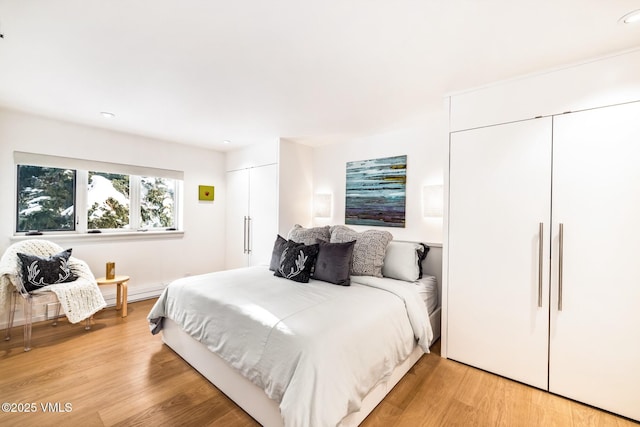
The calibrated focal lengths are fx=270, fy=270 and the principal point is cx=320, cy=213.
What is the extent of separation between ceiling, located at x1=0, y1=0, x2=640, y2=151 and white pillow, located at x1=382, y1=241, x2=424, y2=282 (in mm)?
1468

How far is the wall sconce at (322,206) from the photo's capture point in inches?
163

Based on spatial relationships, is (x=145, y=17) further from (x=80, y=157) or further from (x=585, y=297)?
(x=585, y=297)

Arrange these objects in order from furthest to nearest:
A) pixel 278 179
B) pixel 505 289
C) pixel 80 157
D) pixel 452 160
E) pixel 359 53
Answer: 1. pixel 278 179
2. pixel 80 157
3. pixel 452 160
4. pixel 505 289
5. pixel 359 53

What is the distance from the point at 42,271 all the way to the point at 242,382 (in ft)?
8.31

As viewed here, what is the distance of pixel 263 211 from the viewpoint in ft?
13.7

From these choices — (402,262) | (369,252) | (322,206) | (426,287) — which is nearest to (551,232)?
(426,287)

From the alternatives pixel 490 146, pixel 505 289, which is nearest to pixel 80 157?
pixel 490 146

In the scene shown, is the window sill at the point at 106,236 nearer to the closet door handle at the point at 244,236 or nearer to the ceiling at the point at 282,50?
the closet door handle at the point at 244,236

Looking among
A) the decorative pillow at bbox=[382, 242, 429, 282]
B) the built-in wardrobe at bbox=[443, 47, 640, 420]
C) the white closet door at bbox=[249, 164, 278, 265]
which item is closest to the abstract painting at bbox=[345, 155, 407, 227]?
the decorative pillow at bbox=[382, 242, 429, 282]

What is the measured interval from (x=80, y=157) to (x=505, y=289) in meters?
4.95

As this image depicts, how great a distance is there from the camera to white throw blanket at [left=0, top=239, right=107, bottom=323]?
2562 millimetres

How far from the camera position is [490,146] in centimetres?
227

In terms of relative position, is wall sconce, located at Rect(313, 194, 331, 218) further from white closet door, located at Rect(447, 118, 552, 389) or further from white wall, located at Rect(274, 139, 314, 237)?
white closet door, located at Rect(447, 118, 552, 389)

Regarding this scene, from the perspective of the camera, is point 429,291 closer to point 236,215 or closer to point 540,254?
point 540,254
